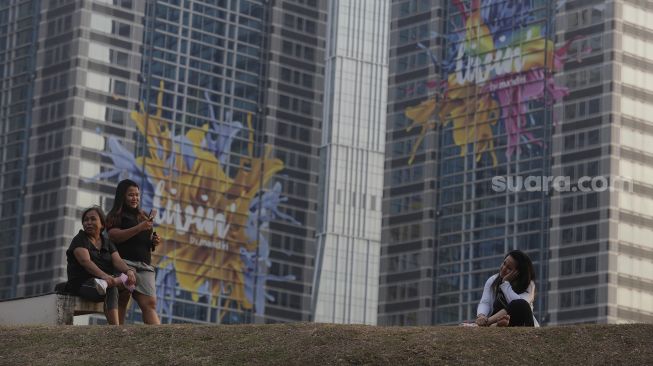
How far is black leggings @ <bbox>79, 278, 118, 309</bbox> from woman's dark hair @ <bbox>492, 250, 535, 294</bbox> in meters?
6.94

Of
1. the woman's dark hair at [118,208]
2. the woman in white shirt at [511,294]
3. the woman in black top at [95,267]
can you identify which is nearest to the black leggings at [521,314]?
the woman in white shirt at [511,294]

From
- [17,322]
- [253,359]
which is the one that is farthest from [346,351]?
[17,322]

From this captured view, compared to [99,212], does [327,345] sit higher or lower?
lower

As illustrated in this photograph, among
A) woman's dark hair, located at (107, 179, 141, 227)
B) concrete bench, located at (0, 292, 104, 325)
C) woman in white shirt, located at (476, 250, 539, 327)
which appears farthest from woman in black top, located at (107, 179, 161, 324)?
woman in white shirt, located at (476, 250, 539, 327)

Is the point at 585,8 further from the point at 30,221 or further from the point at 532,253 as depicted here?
the point at 30,221

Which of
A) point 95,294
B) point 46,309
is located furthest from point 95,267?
point 46,309

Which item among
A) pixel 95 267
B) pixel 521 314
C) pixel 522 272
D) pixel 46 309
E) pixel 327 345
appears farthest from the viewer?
pixel 46 309

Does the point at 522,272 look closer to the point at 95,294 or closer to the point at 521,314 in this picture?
the point at 521,314

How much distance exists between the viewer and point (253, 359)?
31.6 meters

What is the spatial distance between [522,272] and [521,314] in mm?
734

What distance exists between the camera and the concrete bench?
3522 cm

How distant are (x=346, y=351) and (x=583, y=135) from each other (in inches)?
6532

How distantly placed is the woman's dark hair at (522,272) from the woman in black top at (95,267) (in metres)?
6.83

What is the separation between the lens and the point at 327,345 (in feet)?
105
